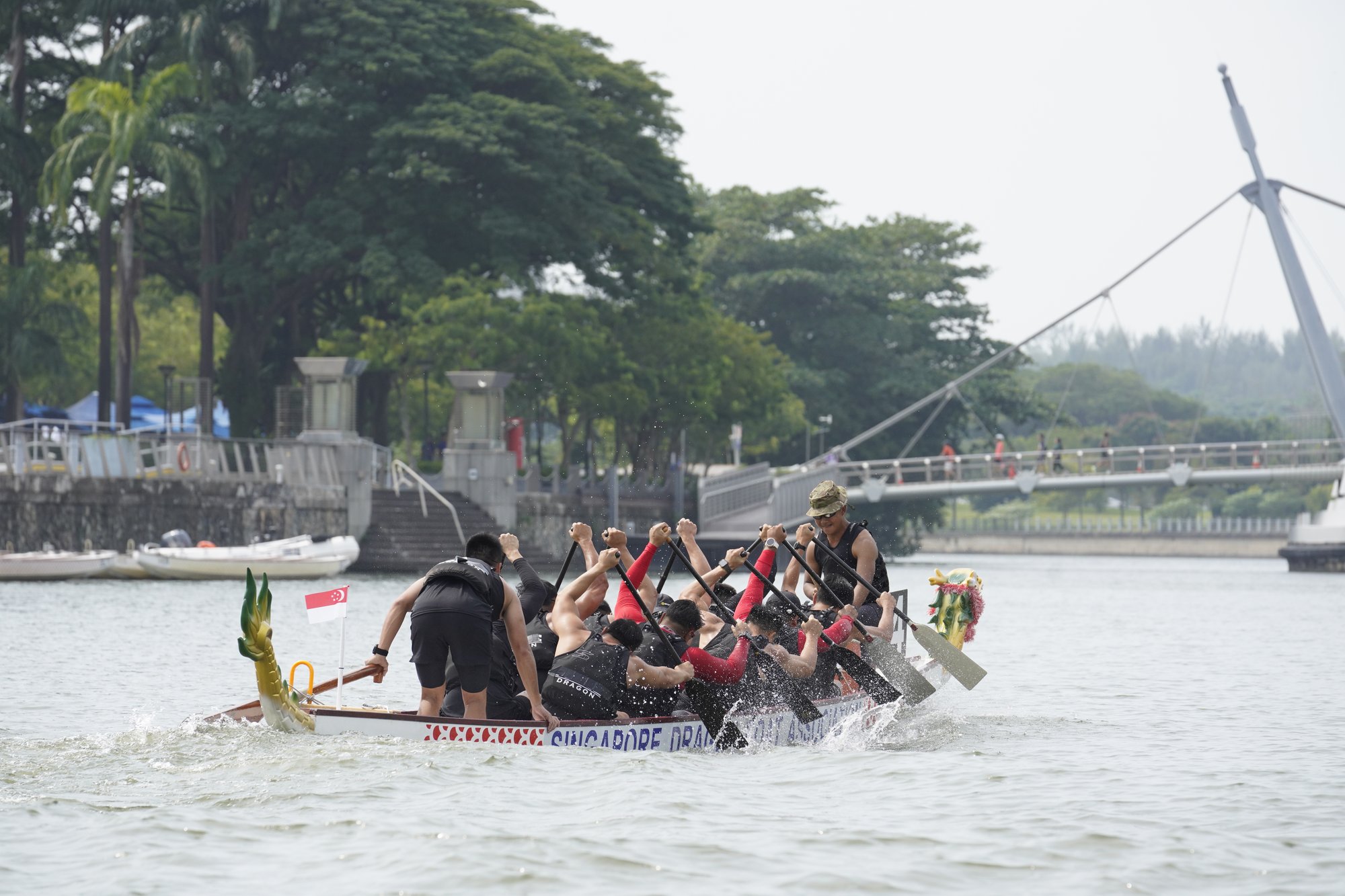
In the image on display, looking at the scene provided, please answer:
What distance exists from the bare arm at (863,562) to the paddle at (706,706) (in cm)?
167

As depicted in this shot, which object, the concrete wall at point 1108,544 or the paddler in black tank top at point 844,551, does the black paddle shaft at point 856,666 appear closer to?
the paddler in black tank top at point 844,551

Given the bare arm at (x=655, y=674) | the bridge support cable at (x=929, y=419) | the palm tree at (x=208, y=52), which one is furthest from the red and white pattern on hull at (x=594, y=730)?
the bridge support cable at (x=929, y=419)

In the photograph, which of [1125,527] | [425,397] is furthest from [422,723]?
[1125,527]

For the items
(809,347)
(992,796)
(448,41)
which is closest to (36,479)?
(448,41)

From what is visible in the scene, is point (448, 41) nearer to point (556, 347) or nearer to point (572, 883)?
point (556, 347)

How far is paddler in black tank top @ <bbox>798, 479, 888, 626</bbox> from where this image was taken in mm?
13875

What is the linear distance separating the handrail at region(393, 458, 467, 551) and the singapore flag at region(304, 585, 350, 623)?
2836 cm

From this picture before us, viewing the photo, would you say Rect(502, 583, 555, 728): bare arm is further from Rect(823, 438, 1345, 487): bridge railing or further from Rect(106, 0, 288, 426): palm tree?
Rect(823, 438, 1345, 487): bridge railing

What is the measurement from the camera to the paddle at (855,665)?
13914mm

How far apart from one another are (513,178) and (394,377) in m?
6.62

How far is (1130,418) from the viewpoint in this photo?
116m

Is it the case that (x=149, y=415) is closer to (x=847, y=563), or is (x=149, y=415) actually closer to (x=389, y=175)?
(x=389, y=175)

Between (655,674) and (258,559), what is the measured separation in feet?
79.6

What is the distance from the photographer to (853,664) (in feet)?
46.3
